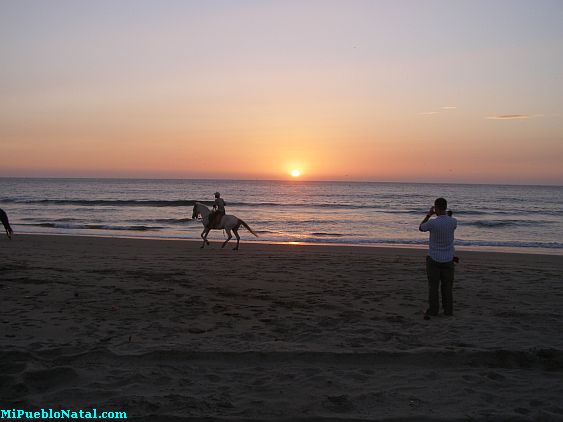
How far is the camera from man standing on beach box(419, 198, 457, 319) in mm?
6438

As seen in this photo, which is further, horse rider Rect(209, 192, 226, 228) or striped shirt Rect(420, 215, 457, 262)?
horse rider Rect(209, 192, 226, 228)

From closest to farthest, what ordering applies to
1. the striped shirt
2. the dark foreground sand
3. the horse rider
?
the dark foreground sand
the striped shirt
the horse rider

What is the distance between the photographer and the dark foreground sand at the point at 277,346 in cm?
390

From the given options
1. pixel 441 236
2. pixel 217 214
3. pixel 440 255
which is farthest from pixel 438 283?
pixel 217 214

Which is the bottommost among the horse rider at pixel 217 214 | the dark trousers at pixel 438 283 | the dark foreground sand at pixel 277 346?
the dark foreground sand at pixel 277 346

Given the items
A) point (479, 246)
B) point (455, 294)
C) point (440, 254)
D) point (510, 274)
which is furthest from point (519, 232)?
point (440, 254)

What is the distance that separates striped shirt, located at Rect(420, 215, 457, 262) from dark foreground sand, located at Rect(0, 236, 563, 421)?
886 millimetres

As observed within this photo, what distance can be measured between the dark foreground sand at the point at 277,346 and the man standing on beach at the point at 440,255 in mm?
255

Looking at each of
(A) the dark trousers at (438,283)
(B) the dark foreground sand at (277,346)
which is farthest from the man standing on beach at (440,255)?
(B) the dark foreground sand at (277,346)

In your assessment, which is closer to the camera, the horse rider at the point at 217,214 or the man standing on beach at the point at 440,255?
the man standing on beach at the point at 440,255

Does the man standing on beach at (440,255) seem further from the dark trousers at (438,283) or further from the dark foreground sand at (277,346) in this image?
the dark foreground sand at (277,346)

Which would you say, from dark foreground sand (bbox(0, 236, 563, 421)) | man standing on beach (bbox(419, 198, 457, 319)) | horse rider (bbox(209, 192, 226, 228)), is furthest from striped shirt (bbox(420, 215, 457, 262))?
horse rider (bbox(209, 192, 226, 228))

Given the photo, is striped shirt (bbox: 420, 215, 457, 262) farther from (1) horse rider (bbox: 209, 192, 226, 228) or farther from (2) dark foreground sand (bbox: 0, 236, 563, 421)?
(1) horse rider (bbox: 209, 192, 226, 228)

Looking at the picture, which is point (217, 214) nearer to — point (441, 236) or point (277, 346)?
point (441, 236)
